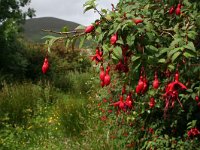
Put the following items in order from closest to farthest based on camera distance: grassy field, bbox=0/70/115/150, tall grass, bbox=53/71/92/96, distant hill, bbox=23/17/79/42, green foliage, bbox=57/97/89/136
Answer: grassy field, bbox=0/70/115/150, green foliage, bbox=57/97/89/136, tall grass, bbox=53/71/92/96, distant hill, bbox=23/17/79/42

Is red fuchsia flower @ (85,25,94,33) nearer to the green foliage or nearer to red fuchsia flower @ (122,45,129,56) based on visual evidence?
red fuchsia flower @ (122,45,129,56)

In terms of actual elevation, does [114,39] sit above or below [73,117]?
above

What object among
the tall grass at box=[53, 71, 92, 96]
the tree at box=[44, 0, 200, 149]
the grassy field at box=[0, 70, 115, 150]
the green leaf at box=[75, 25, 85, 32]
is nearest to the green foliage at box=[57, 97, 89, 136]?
the grassy field at box=[0, 70, 115, 150]

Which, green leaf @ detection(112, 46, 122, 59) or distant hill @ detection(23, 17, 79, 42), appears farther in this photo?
distant hill @ detection(23, 17, 79, 42)

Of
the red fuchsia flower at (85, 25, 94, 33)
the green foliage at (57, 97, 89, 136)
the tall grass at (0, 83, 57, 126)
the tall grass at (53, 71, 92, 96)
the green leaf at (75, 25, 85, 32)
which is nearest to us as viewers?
the red fuchsia flower at (85, 25, 94, 33)

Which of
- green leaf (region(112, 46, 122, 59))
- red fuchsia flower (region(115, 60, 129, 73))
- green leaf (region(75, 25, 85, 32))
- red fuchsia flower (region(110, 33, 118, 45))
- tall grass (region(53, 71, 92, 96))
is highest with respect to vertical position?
green leaf (region(75, 25, 85, 32))

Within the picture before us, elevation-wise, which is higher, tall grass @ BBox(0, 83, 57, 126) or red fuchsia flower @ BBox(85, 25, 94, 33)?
red fuchsia flower @ BBox(85, 25, 94, 33)

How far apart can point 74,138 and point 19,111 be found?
2006 millimetres

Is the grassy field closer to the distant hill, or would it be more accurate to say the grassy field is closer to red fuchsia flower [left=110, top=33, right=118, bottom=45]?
red fuchsia flower [left=110, top=33, right=118, bottom=45]

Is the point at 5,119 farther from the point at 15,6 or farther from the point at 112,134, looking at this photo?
the point at 15,6

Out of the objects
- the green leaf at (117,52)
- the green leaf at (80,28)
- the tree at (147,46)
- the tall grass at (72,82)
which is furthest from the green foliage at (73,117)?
the green leaf at (117,52)

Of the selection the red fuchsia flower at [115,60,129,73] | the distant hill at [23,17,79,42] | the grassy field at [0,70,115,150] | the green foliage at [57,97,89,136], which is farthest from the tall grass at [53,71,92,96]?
the distant hill at [23,17,79,42]

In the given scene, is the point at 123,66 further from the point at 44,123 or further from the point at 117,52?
the point at 44,123

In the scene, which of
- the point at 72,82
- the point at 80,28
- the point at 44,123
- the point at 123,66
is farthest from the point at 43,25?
the point at 123,66
